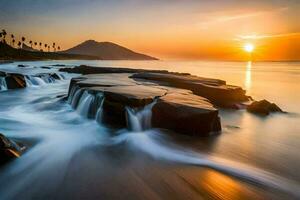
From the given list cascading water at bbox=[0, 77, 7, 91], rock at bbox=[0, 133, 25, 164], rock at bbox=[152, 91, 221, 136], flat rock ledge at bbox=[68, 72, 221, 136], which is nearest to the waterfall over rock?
flat rock ledge at bbox=[68, 72, 221, 136]

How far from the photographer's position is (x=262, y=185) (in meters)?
6.19

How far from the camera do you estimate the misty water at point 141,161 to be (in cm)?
570

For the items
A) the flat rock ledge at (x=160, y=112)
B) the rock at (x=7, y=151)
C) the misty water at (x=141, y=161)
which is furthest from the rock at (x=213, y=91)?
the rock at (x=7, y=151)

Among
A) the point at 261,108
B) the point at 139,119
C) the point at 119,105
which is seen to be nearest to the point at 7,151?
the point at 119,105

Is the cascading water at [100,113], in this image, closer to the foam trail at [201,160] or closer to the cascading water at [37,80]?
the foam trail at [201,160]

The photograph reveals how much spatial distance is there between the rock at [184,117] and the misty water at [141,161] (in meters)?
0.37

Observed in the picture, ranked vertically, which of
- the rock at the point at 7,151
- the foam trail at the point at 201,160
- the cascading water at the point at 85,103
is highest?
the cascading water at the point at 85,103

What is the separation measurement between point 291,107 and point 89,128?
14610mm

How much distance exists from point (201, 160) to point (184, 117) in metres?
2.24

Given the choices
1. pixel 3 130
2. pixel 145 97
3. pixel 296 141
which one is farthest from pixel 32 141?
pixel 296 141

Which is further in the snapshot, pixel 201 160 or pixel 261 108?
pixel 261 108

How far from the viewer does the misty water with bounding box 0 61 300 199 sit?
18.7ft

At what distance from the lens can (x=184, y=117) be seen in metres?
9.48

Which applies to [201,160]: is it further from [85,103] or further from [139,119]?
[85,103]
